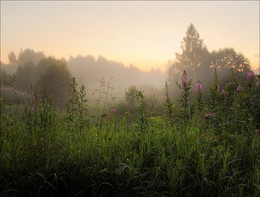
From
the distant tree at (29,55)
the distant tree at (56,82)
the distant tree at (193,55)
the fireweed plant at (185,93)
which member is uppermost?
the distant tree at (29,55)

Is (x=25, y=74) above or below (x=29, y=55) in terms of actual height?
below

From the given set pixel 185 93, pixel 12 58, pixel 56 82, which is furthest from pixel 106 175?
pixel 12 58

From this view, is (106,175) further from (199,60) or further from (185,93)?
(199,60)

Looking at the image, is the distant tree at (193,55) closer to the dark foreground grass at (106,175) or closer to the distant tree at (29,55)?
the dark foreground grass at (106,175)

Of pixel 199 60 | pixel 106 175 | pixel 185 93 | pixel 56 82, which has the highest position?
pixel 199 60

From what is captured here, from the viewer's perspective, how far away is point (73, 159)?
2797mm

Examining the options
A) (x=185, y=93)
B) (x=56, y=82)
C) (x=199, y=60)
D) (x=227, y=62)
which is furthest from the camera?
(x=199, y=60)

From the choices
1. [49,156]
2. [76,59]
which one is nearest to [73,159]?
[49,156]

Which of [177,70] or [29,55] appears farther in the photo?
[29,55]

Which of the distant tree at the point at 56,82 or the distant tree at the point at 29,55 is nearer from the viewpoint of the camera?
the distant tree at the point at 56,82

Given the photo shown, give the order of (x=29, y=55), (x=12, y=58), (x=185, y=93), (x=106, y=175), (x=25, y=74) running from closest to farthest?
(x=106, y=175) → (x=185, y=93) → (x=25, y=74) → (x=29, y=55) → (x=12, y=58)

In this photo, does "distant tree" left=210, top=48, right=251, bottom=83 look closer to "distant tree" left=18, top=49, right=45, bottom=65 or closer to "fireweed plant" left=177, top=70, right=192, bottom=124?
"fireweed plant" left=177, top=70, right=192, bottom=124

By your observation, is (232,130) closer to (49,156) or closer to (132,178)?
(132,178)

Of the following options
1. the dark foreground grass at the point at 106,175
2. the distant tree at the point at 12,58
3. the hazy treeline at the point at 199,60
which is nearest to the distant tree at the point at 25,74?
the hazy treeline at the point at 199,60
